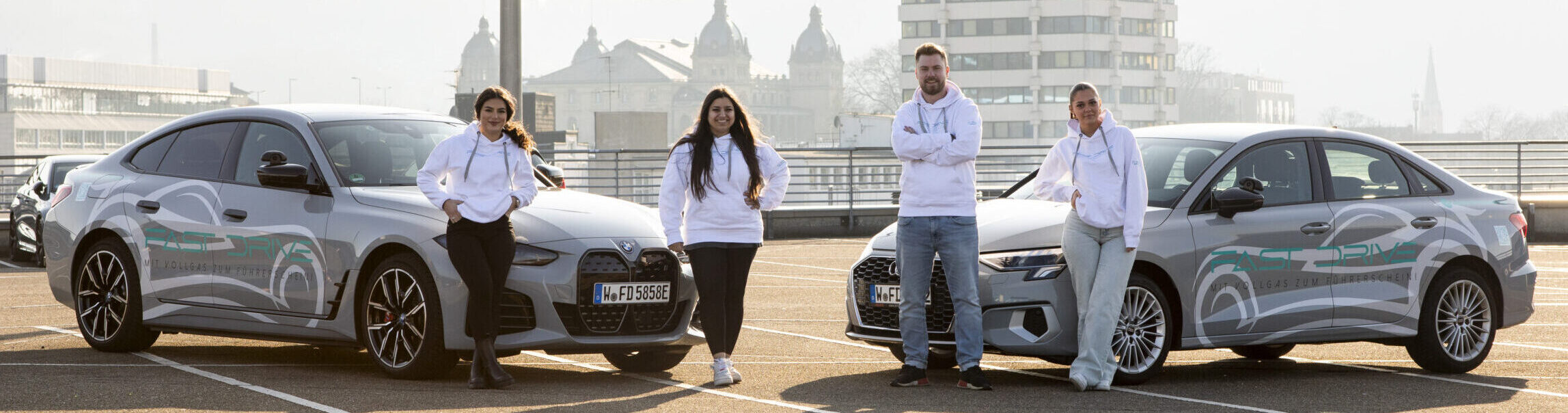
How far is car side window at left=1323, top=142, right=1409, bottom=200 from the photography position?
8.59 metres

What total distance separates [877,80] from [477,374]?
5814 inches

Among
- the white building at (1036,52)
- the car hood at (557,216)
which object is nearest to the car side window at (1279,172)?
the car hood at (557,216)

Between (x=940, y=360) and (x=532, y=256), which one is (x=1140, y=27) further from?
(x=532, y=256)

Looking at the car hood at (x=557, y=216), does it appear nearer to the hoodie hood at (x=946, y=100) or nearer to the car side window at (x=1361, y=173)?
the hoodie hood at (x=946, y=100)

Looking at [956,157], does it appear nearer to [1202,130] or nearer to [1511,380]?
[1202,130]

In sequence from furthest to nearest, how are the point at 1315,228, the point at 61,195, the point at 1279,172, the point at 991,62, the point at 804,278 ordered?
the point at 991,62
the point at 804,278
the point at 61,195
the point at 1279,172
the point at 1315,228

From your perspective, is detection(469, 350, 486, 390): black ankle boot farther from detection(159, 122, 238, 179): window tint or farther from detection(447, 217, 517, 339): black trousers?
detection(159, 122, 238, 179): window tint

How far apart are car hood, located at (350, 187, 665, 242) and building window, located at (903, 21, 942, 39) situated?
433ft

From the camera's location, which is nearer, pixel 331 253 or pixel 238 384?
pixel 238 384

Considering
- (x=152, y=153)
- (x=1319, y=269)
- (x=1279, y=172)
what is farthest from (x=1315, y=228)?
(x=152, y=153)

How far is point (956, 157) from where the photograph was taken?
Result: 7.61m

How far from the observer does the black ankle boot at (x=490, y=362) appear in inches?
298

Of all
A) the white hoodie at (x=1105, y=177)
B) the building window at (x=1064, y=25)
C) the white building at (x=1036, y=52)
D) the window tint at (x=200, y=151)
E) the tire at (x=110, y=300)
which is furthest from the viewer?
the building window at (x=1064, y=25)

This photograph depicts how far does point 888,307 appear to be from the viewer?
809 centimetres
